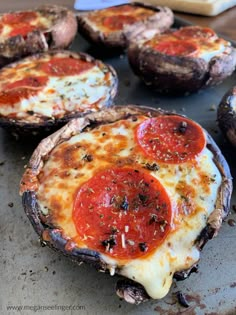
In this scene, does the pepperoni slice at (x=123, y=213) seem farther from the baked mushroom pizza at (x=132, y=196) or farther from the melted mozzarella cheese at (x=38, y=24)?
the melted mozzarella cheese at (x=38, y=24)

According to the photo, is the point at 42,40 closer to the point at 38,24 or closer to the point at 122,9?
the point at 38,24

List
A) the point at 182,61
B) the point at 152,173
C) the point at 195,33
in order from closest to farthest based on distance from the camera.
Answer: the point at 152,173, the point at 182,61, the point at 195,33

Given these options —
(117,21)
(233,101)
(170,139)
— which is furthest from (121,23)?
(170,139)

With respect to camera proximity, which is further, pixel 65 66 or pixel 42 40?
pixel 42 40

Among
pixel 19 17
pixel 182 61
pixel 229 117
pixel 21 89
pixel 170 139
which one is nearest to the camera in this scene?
pixel 170 139

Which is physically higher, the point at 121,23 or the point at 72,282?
the point at 121,23

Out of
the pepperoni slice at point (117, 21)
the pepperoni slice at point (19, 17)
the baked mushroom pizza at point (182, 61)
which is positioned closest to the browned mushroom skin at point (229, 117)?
the baked mushroom pizza at point (182, 61)

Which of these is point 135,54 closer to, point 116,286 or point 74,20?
point 74,20
